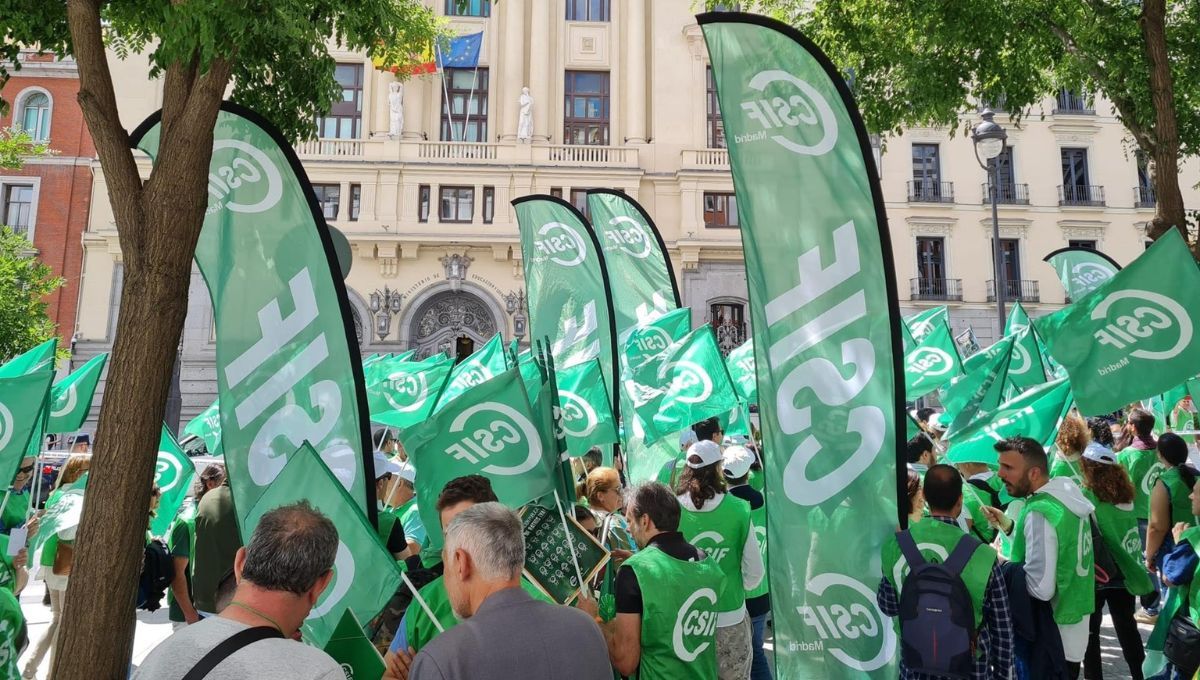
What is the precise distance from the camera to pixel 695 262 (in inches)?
1160

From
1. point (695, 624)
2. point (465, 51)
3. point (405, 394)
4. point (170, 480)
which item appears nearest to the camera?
point (695, 624)

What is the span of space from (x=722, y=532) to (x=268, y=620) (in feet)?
9.91

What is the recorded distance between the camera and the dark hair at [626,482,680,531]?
3764 mm

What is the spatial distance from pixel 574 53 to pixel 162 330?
28695mm

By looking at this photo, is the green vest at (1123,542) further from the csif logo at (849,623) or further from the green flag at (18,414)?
the green flag at (18,414)

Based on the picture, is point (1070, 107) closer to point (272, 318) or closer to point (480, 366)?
point (480, 366)

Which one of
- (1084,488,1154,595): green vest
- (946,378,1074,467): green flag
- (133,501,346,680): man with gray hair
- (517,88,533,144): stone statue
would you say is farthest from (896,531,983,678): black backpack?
(517,88,533,144): stone statue

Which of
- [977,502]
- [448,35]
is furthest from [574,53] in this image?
[977,502]

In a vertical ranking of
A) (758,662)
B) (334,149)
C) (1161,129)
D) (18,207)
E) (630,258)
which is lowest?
(758,662)

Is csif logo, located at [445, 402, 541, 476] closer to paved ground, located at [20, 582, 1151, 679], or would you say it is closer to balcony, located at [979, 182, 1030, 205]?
paved ground, located at [20, 582, 1151, 679]

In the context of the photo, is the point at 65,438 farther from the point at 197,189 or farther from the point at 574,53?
the point at 197,189

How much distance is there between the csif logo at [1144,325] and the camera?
558cm

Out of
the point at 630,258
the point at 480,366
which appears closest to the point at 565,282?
the point at 630,258

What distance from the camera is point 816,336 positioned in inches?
150
